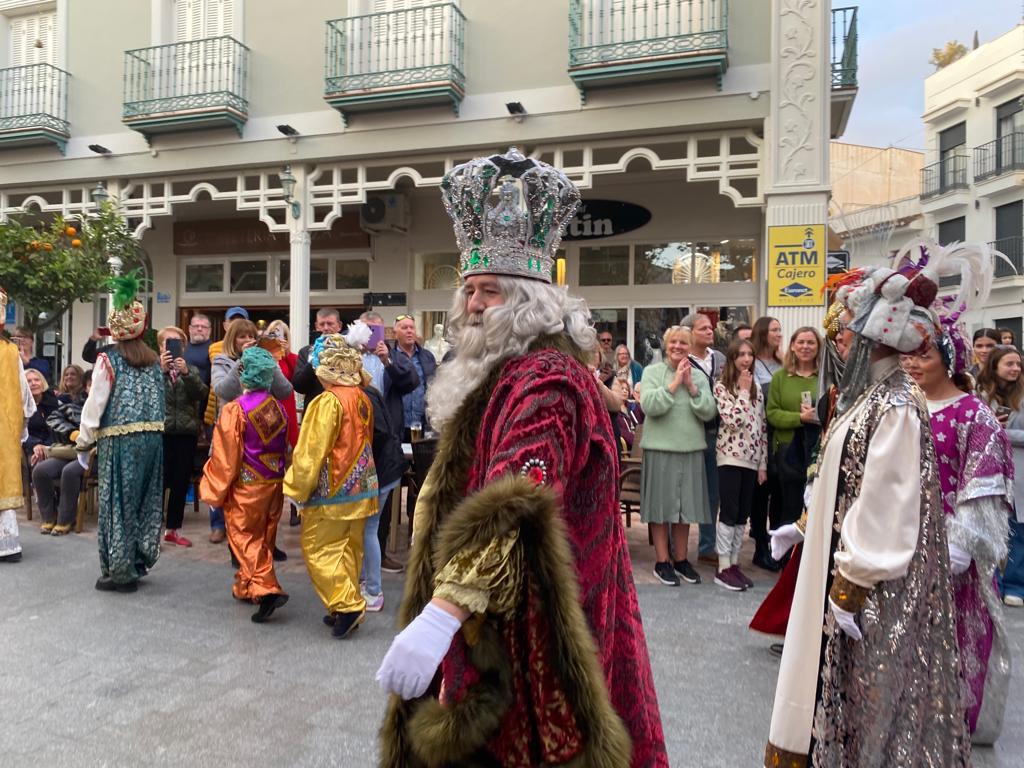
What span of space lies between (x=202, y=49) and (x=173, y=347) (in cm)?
778

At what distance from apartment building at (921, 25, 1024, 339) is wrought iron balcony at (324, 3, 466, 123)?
62.7 ft

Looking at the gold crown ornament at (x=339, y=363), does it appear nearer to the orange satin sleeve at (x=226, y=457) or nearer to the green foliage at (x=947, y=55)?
the orange satin sleeve at (x=226, y=457)

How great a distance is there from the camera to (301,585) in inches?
212

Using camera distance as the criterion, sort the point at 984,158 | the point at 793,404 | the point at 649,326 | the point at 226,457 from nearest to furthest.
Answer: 1. the point at 226,457
2. the point at 793,404
3. the point at 649,326
4. the point at 984,158

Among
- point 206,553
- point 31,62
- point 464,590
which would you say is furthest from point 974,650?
point 31,62

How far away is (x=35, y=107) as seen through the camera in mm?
13328

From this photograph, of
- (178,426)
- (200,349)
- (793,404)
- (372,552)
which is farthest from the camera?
(200,349)

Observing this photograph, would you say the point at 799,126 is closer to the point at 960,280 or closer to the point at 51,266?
the point at 960,280

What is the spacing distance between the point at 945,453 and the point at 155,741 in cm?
350

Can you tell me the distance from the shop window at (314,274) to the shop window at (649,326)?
5939 millimetres

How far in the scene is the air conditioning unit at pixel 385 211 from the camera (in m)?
13.1

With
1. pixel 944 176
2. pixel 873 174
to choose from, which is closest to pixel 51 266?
pixel 944 176

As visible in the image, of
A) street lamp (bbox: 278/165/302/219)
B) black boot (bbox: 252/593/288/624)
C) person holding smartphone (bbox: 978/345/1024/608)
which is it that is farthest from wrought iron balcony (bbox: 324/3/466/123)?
black boot (bbox: 252/593/288/624)

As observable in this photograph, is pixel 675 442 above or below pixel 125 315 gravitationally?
below
